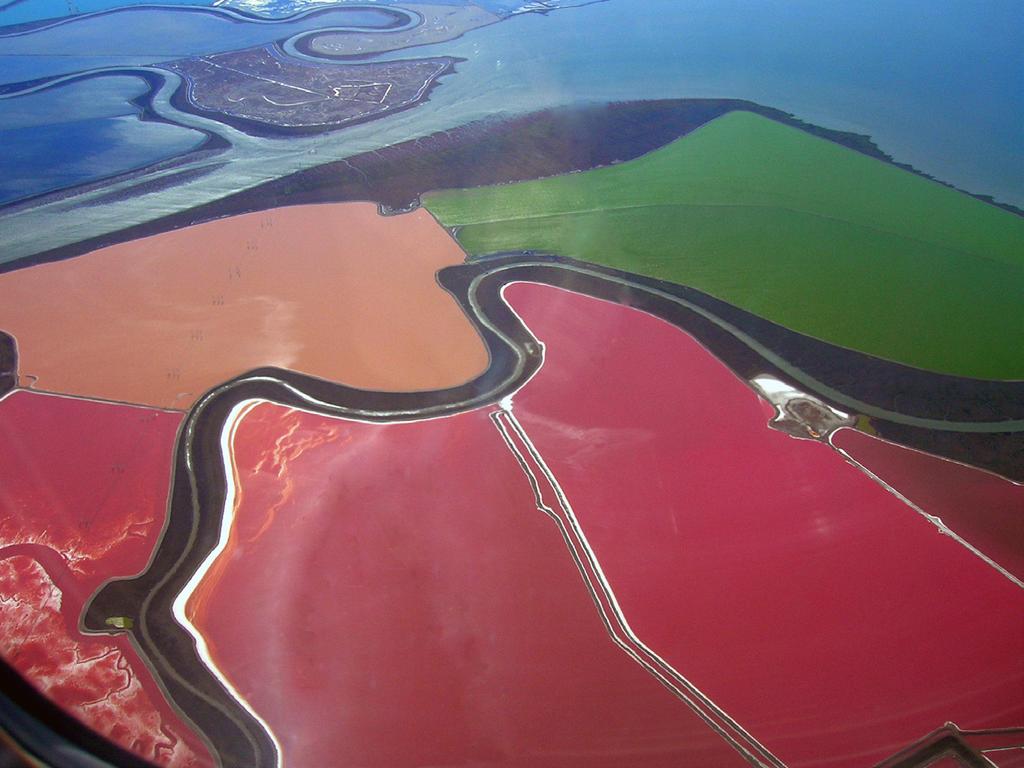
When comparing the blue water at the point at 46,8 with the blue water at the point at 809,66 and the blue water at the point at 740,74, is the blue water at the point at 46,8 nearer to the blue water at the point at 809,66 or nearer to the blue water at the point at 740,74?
the blue water at the point at 740,74

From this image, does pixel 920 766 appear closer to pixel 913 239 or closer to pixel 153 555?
pixel 153 555

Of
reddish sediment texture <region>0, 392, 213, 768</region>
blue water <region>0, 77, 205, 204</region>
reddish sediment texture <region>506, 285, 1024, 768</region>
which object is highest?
blue water <region>0, 77, 205, 204</region>

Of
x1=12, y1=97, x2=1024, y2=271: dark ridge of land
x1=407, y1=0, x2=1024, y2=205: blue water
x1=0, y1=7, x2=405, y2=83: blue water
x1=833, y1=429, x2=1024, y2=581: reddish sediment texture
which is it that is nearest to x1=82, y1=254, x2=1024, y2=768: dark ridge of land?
x1=833, y1=429, x2=1024, y2=581: reddish sediment texture

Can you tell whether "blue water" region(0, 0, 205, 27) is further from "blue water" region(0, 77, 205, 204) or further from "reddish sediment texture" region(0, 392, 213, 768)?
"reddish sediment texture" region(0, 392, 213, 768)

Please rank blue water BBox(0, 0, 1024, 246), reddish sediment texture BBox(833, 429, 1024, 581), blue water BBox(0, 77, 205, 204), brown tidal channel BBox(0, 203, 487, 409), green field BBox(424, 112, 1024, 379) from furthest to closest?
blue water BBox(0, 0, 1024, 246) < blue water BBox(0, 77, 205, 204) < green field BBox(424, 112, 1024, 379) < brown tidal channel BBox(0, 203, 487, 409) < reddish sediment texture BBox(833, 429, 1024, 581)

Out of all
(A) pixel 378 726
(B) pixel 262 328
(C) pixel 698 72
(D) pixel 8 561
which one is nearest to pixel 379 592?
(A) pixel 378 726

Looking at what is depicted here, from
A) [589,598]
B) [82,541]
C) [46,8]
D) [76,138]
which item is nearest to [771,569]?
[589,598]

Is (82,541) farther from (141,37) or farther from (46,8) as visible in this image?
(46,8)
